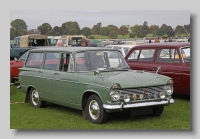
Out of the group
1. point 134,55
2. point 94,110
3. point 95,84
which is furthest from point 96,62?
point 134,55

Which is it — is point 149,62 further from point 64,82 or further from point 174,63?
point 64,82

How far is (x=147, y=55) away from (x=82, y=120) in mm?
4021

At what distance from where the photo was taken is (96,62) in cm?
840

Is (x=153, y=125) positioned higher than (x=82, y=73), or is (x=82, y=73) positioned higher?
(x=82, y=73)

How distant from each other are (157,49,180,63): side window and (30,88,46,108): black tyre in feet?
11.7

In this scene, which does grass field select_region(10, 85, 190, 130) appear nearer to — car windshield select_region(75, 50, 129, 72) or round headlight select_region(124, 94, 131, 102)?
round headlight select_region(124, 94, 131, 102)

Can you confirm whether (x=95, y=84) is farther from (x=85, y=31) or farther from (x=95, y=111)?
(x=85, y=31)

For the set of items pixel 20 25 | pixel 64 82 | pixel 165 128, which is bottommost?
pixel 165 128

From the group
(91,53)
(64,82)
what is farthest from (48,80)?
(91,53)

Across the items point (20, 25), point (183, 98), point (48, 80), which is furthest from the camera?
point (183, 98)

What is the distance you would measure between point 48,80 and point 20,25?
75.2 inches

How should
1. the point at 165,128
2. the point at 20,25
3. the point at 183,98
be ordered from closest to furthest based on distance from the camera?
the point at 165,128, the point at 20,25, the point at 183,98

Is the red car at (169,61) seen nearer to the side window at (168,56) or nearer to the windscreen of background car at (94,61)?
the side window at (168,56)

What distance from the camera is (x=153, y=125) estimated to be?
7.65 meters
